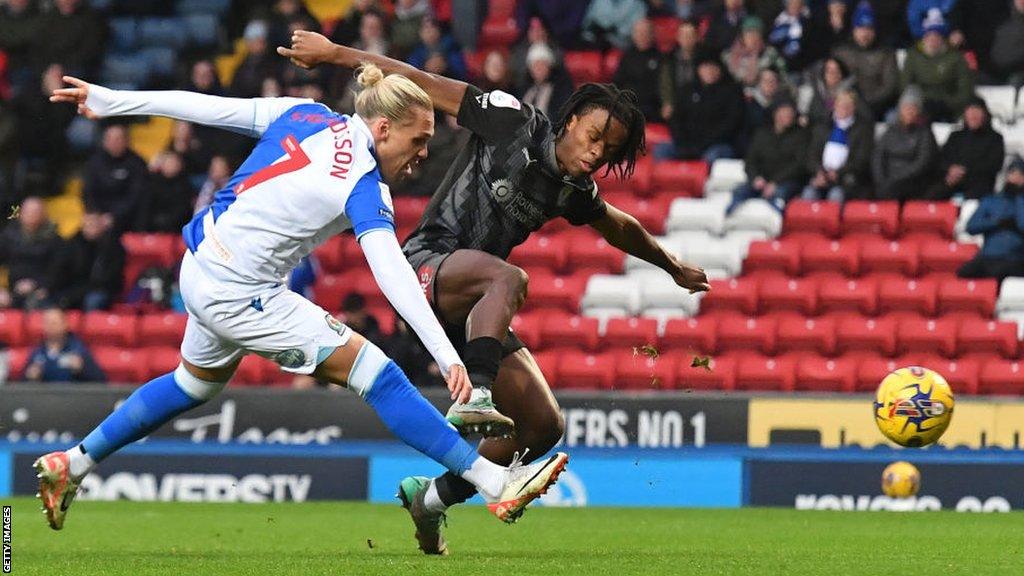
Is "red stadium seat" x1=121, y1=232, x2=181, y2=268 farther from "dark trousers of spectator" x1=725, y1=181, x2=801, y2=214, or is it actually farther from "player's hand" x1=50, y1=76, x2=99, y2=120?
"player's hand" x1=50, y1=76, x2=99, y2=120

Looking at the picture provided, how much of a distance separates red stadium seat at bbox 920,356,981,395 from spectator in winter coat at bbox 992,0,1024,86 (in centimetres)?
346

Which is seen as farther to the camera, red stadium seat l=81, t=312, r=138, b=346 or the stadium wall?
red stadium seat l=81, t=312, r=138, b=346

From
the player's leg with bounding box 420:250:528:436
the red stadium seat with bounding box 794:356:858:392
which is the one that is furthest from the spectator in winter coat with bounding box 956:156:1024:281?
the player's leg with bounding box 420:250:528:436

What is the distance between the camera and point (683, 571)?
676 cm

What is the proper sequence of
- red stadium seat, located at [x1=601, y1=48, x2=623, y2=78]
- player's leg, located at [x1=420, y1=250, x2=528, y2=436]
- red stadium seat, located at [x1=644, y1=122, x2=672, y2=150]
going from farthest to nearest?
red stadium seat, located at [x1=601, y1=48, x2=623, y2=78] < red stadium seat, located at [x1=644, y1=122, x2=672, y2=150] < player's leg, located at [x1=420, y1=250, x2=528, y2=436]

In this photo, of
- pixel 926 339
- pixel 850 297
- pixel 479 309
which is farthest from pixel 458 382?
pixel 850 297

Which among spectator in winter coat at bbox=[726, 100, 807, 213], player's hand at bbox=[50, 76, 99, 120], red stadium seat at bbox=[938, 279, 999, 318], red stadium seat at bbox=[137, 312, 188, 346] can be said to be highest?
player's hand at bbox=[50, 76, 99, 120]

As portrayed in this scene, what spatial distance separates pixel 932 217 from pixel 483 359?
32.2 feet

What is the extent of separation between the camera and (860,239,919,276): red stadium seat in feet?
52.7

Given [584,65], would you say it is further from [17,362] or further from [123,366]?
[17,362]

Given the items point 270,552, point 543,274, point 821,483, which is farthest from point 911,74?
point 270,552

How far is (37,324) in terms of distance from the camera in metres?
16.1

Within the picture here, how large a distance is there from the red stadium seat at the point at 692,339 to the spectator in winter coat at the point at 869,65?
2767 mm

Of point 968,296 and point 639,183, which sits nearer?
point 968,296
